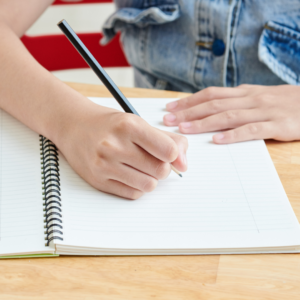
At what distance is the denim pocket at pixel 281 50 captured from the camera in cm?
71

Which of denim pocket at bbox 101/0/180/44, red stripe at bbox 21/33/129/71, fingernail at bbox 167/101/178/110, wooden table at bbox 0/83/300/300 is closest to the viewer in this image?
wooden table at bbox 0/83/300/300

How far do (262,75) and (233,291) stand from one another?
1.79 feet

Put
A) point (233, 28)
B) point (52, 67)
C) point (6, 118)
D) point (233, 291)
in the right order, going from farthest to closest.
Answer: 1. point (52, 67)
2. point (233, 28)
3. point (6, 118)
4. point (233, 291)

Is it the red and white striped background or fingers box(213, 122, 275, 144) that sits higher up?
fingers box(213, 122, 275, 144)

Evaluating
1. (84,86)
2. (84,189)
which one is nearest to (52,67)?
(84,86)

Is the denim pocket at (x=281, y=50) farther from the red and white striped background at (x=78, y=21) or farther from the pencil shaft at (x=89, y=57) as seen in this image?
the red and white striped background at (x=78, y=21)

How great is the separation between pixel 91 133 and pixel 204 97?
9.6 inches

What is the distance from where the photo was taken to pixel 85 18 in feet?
8.18

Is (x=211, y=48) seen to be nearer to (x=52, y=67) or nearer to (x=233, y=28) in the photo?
(x=233, y=28)

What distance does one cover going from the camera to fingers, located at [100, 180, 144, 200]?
1.48ft

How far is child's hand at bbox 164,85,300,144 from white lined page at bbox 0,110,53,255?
22 cm

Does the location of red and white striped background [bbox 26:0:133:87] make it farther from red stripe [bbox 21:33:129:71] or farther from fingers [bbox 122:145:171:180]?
fingers [bbox 122:145:171:180]

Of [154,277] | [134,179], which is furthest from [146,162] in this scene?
[154,277]

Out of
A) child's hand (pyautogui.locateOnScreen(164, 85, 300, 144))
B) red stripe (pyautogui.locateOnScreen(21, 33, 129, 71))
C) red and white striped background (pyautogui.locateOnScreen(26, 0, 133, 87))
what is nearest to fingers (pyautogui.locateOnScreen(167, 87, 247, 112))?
child's hand (pyautogui.locateOnScreen(164, 85, 300, 144))
